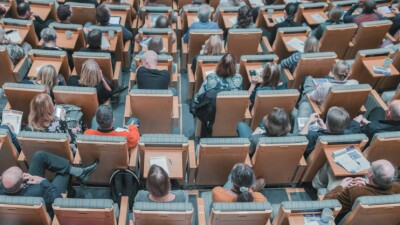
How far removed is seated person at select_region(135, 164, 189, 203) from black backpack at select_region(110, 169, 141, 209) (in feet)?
1.69

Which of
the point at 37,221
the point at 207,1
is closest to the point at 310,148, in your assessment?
the point at 37,221

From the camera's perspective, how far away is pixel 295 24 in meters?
6.17

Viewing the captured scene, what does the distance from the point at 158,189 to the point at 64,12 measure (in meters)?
3.47

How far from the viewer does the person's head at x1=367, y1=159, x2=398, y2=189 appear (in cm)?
326

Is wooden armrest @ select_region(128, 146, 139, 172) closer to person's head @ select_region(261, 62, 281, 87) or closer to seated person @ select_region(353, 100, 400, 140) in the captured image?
person's head @ select_region(261, 62, 281, 87)

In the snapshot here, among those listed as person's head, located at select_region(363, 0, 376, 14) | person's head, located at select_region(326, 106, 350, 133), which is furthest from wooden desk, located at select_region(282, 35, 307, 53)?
person's head, located at select_region(326, 106, 350, 133)

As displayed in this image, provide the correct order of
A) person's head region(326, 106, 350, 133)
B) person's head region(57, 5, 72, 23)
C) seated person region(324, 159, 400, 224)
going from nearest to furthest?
seated person region(324, 159, 400, 224) → person's head region(326, 106, 350, 133) → person's head region(57, 5, 72, 23)

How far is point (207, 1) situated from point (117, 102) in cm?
324

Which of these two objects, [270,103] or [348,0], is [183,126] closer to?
[270,103]

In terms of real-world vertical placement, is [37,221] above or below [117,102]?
above

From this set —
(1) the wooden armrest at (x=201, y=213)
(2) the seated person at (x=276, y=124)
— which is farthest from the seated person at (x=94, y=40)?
(1) the wooden armrest at (x=201, y=213)

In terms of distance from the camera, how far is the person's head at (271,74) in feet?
15.1

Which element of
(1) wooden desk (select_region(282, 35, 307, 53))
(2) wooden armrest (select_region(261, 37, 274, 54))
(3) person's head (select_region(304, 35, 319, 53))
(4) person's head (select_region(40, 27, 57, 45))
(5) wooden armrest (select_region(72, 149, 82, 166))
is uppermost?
(3) person's head (select_region(304, 35, 319, 53))

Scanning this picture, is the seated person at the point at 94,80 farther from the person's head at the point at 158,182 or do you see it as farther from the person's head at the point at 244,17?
the person's head at the point at 244,17
